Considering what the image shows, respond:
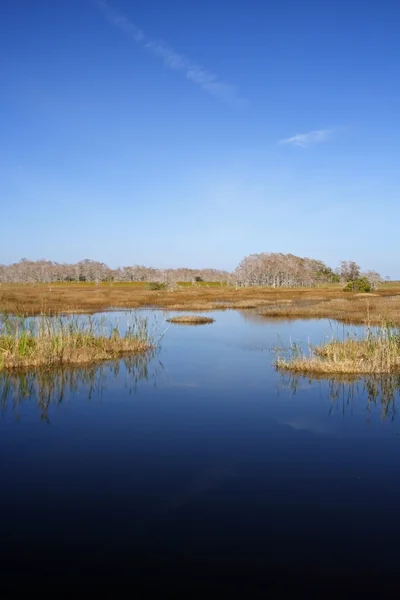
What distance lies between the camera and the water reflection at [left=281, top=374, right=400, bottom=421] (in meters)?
15.2

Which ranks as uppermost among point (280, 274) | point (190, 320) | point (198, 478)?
point (280, 274)

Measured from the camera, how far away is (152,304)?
62.2m

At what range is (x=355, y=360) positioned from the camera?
1934cm

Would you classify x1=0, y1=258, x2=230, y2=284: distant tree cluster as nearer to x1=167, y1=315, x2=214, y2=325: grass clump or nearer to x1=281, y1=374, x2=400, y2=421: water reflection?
x1=167, y1=315, x2=214, y2=325: grass clump

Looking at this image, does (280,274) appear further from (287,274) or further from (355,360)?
(355,360)

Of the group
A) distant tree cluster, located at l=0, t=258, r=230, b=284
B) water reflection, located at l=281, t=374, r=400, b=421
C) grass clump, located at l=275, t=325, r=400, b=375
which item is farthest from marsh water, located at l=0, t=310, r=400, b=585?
distant tree cluster, located at l=0, t=258, r=230, b=284

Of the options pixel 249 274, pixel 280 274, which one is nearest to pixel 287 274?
pixel 280 274

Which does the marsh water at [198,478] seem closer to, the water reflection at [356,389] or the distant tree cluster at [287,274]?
the water reflection at [356,389]

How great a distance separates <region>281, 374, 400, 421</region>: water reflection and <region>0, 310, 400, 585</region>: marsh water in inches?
3.7

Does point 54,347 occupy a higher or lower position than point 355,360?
higher

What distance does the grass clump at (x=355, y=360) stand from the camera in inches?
750

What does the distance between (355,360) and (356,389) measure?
2.40 meters

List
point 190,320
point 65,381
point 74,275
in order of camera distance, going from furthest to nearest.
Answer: point 74,275
point 190,320
point 65,381

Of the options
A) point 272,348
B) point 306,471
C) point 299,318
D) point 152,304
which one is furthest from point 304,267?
point 306,471
